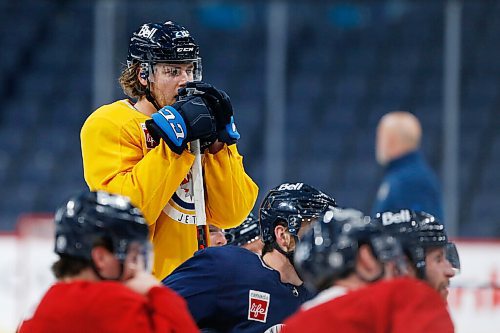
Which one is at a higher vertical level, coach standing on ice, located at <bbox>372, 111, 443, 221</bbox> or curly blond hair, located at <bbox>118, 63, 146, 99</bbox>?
curly blond hair, located at <bbox>118, 63, 146, 99</bbox>

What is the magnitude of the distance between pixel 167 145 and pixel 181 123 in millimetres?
60

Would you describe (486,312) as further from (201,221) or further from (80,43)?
(80,43)

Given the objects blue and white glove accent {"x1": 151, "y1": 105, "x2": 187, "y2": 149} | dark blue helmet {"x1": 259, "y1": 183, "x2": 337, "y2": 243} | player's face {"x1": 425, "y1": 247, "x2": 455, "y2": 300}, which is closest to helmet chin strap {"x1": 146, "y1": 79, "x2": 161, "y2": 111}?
blue and white glove accent {"x1": 151, "y1": 105, "x2": 187, "y2": 149}

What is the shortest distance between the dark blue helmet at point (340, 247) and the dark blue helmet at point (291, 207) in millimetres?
670

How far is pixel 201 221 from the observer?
2744mm

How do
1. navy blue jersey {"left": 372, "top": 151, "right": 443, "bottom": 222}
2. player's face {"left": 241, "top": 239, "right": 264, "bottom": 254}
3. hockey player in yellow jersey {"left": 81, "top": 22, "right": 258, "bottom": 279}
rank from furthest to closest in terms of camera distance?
navy blue jersey {"left": 372, "top": 151, "right": 443, "bottom": 222} → player's face {"left": 241, "top": 239, "right": 264, "bottom": 254} → hockey player in yellow jersey {"left": 81, "top": 22, "right": 258, "bottom": 279}

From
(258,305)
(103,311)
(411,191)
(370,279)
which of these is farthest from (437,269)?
(411,191)

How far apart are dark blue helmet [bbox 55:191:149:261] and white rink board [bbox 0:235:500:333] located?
13.6ft

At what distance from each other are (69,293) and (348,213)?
48 cm

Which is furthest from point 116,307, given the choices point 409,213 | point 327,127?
point 327,127

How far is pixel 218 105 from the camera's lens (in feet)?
8.70

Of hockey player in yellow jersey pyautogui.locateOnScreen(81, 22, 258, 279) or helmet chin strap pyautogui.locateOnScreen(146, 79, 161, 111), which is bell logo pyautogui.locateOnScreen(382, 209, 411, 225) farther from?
helmet chin strap pyautogui.locateOnScreen(146, 79, 161, 111)

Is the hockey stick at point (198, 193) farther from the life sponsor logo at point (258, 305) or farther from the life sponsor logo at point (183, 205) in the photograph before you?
the life sponsor logo at point (258, 305)

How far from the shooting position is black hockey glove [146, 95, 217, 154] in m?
2.54
